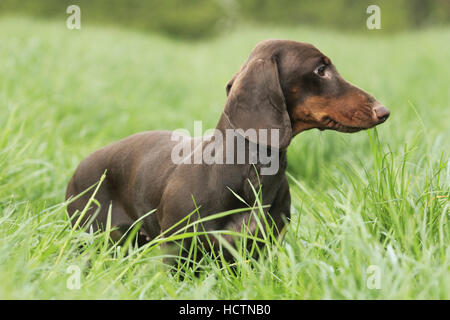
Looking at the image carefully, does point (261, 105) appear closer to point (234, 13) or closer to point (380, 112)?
point (380, 112)

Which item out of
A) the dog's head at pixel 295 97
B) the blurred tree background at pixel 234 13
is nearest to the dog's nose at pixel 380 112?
the dog's head at pixel 295 97

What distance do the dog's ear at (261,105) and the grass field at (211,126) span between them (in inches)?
11.1

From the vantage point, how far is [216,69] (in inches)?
339

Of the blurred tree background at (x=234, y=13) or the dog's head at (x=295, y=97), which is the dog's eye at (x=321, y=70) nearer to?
the dog's head at (x=295, y=97)

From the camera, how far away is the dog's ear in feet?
6.43

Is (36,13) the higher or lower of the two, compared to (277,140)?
higher

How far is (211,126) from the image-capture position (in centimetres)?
507

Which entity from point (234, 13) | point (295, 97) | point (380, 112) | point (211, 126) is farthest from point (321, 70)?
point (234, 13)

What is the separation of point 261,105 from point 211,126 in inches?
123

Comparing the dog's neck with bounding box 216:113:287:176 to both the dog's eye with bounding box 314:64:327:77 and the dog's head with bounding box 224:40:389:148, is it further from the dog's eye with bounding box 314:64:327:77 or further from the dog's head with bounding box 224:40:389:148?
the dog's eye with bounding box 314:64:327:77

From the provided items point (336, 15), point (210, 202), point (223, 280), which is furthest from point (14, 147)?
point (336, 15)

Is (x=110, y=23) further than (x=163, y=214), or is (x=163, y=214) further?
(x=110, y=23)

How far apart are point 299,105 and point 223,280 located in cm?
73
